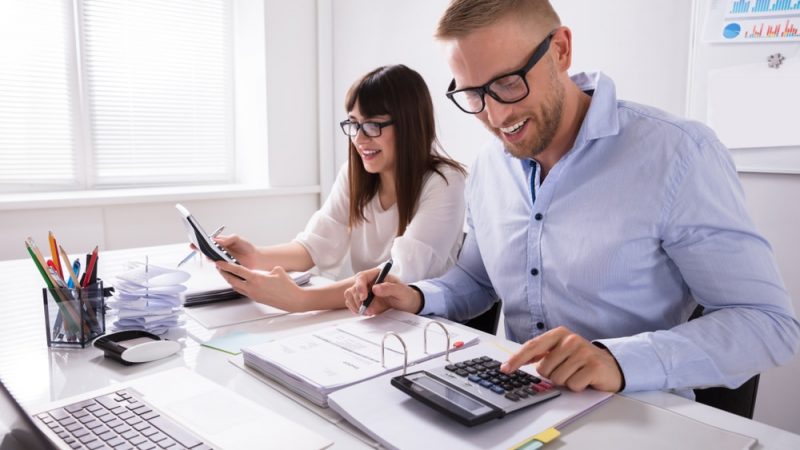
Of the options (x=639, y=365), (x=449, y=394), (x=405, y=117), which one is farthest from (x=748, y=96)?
(x=449, y=394)

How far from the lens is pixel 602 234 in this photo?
106 centimetres

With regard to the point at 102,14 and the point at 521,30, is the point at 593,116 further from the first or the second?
the point at 102,14

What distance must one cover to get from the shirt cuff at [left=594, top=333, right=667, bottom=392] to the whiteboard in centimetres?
117

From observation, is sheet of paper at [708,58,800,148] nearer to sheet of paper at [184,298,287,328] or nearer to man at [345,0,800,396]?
man at [345,0,800,396]

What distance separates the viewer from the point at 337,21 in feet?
10.5

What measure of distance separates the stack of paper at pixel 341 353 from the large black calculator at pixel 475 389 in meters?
0.10

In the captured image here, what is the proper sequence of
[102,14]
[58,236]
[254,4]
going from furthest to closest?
[254,4]
[102,14]
[58,236]

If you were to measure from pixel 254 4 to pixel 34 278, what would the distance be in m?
2.01

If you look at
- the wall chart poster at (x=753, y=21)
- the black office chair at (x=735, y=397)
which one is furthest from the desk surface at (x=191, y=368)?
Result: the wall chart poster at (x=753, y=21)

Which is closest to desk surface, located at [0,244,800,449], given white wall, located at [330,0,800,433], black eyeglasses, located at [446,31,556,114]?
black eyeglasses, located at [446,31,556,114]

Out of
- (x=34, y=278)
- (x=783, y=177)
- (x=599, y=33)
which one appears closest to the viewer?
(x=34, y=278)

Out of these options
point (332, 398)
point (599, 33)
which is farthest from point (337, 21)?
point (332, 398)

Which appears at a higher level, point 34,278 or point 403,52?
point 403,52

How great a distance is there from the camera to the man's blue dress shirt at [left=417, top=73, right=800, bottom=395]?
34.3 inches
